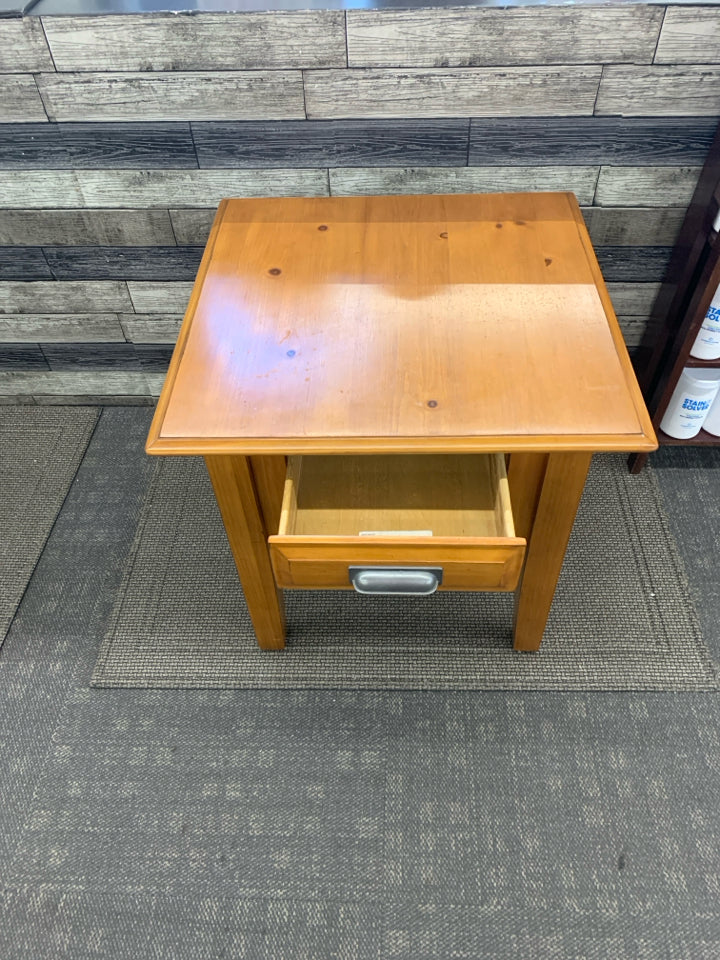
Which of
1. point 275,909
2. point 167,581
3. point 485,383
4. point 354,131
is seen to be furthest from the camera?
point 167,581

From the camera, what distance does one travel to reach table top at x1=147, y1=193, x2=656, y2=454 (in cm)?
88

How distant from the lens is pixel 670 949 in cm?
98

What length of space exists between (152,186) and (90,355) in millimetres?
472

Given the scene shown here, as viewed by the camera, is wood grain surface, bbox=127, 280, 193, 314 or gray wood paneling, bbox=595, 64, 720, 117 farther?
wood grain surface, bbox=127, 280, 193, 314

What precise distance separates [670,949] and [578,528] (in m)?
0.72

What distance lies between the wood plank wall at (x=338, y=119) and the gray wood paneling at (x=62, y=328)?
0.43 ft

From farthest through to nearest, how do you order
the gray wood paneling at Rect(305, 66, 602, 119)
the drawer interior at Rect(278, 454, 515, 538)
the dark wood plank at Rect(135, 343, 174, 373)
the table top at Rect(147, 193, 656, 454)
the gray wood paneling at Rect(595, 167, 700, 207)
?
the dark wood plank at Rect(135, 343, 174, 373)
the gray wood paneling at Rect(595, 167, 700, 207)
the gray wood paneling at Rect(305, 66, 602, 119)
the drawer interior at Rect(278, 454, 515, 538)
the table top at Rect(147, 193, 656, 454)

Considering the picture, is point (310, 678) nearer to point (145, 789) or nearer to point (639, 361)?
point (145, 789)

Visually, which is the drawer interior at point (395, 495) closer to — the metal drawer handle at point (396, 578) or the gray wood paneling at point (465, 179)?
the metal drawer handle at point (396, 578)

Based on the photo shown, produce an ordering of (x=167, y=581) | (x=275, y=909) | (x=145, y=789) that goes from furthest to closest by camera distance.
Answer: (x=167, y=581), (x=145, y=789), (x=275, y=909)

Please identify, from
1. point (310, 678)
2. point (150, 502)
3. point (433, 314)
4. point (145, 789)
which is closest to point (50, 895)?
point (145, 789)

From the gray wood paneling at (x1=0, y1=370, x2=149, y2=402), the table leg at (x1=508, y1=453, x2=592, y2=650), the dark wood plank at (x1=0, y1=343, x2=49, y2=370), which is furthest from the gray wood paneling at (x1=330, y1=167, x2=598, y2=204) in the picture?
the dark wood plank at (x1=0, y1=343, x2=49, y2=370)

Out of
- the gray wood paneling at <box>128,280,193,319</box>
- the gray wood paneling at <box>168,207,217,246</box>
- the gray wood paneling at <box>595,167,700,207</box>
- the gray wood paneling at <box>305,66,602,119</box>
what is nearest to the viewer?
the gray wood paneling at <box>305,66,602,119</box>

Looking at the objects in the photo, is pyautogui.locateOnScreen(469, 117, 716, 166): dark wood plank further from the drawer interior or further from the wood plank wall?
the drawer interior
